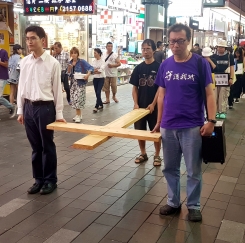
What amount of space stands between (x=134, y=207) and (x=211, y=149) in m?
1.17

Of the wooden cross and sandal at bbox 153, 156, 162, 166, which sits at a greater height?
the wooden cross

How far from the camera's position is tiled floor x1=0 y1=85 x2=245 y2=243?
362 cm

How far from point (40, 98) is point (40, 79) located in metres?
0.22

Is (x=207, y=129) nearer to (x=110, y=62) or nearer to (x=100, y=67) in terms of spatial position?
(x=100, y=67)

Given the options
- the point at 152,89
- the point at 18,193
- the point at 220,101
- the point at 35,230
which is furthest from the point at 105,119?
the point at 35,230

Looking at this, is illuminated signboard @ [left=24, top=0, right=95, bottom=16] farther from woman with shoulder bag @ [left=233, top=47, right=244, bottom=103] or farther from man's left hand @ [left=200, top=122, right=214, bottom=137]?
man's left hand @ [left=200, top=122, right=214, bottom=137]

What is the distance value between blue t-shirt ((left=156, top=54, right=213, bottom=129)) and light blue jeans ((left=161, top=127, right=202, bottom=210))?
0.34ft

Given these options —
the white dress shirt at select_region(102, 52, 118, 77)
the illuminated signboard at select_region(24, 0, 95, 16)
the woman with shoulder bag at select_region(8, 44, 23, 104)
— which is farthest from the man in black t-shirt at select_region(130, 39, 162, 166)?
the white dress shirt at select_region(102, 52, 118, 77)

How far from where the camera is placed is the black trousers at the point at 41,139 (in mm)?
4371

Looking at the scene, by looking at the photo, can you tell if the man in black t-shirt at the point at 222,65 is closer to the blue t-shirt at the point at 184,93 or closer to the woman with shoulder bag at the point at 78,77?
the woman with shoulder bag at the point at 78,77

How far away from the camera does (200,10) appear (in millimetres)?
11375

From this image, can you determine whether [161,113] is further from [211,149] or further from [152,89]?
[152,89]

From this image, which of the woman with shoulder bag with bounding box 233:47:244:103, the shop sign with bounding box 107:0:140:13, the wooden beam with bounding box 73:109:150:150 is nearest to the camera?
the wooden beam with bounding box 73:109:150:150

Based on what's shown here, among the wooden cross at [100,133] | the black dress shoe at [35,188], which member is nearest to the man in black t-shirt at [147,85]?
the wooden cross at [100,133]
